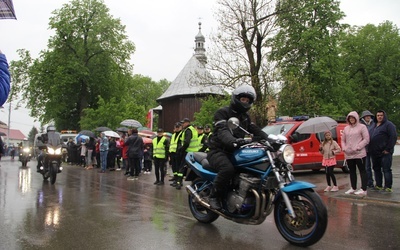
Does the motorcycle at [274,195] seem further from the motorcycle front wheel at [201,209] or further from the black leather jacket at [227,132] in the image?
the motorcycle front wheel at [201,209]

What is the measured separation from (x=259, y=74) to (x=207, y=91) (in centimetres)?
490

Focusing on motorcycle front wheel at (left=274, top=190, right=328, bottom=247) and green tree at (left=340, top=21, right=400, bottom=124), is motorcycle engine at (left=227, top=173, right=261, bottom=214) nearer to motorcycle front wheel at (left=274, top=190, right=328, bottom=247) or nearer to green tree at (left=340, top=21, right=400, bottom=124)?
motorcycle front wheel at (left=274, top=190, right=328, bottom=247)

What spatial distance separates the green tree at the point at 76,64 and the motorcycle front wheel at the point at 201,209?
38.6 meters

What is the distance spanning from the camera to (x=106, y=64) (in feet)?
153

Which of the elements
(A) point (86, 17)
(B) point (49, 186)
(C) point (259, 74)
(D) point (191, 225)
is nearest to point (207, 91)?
(C) point (259, 74)

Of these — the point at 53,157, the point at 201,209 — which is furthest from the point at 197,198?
the point at 53,157

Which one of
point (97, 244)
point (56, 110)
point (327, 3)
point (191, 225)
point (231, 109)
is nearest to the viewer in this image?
point (97, 244)

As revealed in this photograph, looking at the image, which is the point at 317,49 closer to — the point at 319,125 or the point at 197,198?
the point at 319,125

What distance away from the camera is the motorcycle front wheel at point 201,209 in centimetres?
627

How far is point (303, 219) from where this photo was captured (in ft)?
16.1

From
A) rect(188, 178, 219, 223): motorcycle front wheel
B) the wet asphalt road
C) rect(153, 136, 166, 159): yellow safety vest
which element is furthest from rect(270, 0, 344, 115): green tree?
rect(188, 178, 219, 223): motorcycle front wheel

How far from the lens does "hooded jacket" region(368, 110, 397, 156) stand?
9609 mm

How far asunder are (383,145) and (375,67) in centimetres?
4262

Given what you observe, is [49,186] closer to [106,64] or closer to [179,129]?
[179,129]
